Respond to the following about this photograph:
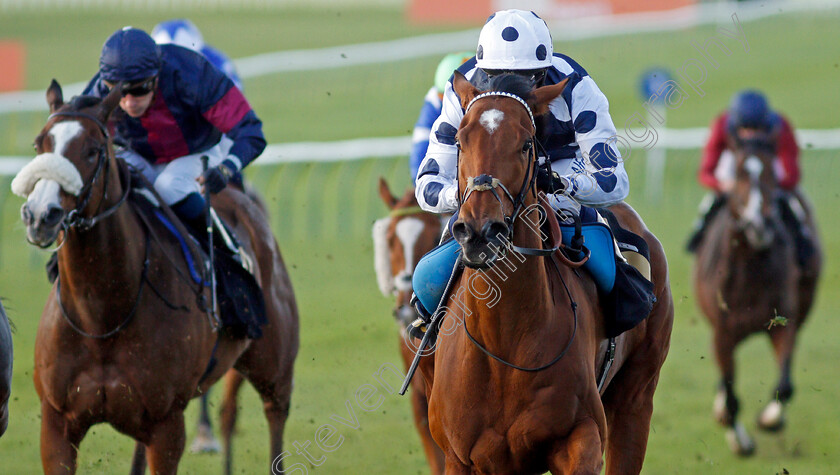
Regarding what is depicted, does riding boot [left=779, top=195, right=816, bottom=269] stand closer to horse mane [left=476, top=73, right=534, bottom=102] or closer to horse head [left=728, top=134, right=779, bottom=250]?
horse head [left=728, top=134, right=779, bottom=250]

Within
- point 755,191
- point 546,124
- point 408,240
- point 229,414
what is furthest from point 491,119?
point 755,191

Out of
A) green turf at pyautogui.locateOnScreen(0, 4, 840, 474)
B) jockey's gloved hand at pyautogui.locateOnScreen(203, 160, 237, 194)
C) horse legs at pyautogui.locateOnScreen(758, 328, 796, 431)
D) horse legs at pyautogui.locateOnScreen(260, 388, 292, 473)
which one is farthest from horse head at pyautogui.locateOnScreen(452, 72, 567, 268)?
horse legs at pyautogui.locateOnScreen(758, 328, 796, 431)

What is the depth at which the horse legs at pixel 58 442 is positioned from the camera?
16.8ft

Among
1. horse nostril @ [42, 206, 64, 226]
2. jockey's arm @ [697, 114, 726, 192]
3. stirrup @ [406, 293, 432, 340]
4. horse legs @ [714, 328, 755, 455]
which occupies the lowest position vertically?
horse legs @ [714, 328, 755, 455]

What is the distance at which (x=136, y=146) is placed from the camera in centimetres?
612

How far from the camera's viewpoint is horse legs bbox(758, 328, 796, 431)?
26.2 ft

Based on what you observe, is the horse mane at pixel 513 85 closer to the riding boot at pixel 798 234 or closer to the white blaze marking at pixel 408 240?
the white blaze marking at pixel 408 240

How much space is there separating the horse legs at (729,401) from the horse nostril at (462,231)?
463cm

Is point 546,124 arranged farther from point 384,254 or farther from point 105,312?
point 384,254

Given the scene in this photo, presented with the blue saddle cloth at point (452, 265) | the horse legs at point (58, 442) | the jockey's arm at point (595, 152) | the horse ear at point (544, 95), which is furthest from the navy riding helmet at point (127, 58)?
the horse ear at point (544, 95)

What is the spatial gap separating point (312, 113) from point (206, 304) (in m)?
18.4

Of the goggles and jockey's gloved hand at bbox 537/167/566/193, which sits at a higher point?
jockey's gloved hand at bbox 537/167/566/193

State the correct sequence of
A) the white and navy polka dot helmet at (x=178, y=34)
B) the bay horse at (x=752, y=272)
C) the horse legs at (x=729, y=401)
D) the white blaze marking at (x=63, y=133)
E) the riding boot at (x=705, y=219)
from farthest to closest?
the white and navy polka dot helmet at (x=178, y=34) → the riding boot at (x=705, y=219) → the bay horse at (x=752, y=272) → the horse legs at (x=729, y=401) → the white blaze marking at (x=63, y=133)

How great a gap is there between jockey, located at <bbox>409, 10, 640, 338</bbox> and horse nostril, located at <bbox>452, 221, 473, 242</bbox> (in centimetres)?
63
